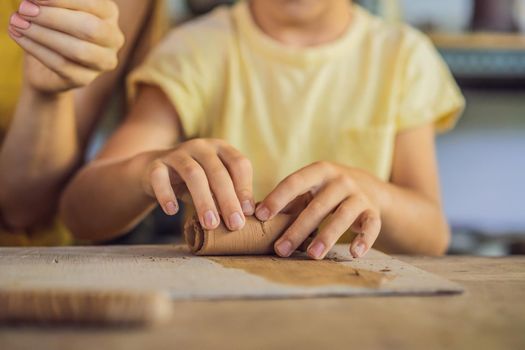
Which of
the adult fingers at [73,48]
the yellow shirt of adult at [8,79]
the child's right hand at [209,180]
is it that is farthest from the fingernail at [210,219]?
the yellow shirt of adult at [8,79]

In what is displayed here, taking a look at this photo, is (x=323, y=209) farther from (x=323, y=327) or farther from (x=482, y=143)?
(x=482, y=143)

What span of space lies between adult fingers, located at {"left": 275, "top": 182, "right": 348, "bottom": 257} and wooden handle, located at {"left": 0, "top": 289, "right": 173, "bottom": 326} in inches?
11.0

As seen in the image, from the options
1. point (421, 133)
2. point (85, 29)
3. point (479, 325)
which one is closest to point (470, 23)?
point (421, 133)

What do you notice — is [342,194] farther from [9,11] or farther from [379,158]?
[9,11]

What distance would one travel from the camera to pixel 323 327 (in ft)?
1.49

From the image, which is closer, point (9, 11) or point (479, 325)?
point (479, 325)

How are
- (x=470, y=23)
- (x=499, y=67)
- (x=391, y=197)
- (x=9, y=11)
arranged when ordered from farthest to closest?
(x=470, y=23) < (x=499, y=67) < (x=9, y=11) < (x=391, y=197)

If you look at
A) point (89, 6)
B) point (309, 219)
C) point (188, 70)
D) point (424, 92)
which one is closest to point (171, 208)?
point (309, 219)

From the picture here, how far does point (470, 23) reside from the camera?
2.04 meters

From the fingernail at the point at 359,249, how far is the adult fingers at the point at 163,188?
0.19 meters

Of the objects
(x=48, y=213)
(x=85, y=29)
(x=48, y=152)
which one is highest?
(x=85, y=29)

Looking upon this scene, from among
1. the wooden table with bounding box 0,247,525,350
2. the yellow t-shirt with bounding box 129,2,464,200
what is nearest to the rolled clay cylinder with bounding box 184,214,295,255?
the wooden table with bounding box 0,247,525,350

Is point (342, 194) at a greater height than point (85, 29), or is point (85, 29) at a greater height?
point (85, 29)

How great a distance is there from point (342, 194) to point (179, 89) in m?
0.46
